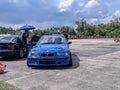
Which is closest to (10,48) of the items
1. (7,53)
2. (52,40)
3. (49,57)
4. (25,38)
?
(7,53)

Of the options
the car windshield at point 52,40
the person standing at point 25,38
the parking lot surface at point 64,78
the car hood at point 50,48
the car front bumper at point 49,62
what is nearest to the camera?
the parking lot surface at point 64,78

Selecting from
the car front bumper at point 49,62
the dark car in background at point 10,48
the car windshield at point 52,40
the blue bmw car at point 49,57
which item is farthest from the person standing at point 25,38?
the car front bumper at point 49,62

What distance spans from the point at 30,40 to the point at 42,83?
9.55 metres

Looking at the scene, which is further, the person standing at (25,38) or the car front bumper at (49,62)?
the person standing at (25,38)

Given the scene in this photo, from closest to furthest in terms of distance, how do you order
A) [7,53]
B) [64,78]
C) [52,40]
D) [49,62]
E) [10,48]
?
1. [64,78]
2. [49,62]
3. [52,40]
4. [7,53]
5. [10,48]

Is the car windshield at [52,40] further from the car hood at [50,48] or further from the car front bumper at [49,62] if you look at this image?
the car front bumper at [49,62]

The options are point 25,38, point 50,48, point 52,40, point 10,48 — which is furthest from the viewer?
point 25,38

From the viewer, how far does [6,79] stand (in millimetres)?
8742

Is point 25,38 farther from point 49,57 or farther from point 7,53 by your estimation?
point 49,57

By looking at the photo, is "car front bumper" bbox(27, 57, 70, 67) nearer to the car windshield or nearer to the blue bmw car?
the blue bmw car

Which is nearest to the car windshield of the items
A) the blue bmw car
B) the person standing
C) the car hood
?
the car hood

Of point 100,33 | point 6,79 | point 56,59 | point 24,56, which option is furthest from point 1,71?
point 100,33

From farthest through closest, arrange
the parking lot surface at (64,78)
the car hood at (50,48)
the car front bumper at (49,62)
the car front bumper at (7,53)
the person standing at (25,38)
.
Result: the person standing at (25,38) < the car front bumper at (7,53) < the car hood at (50,48) < the car front bumper at (49,62) < the parking lot surface at (64,78)

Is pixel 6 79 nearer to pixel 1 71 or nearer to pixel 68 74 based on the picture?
pixel 1 71
